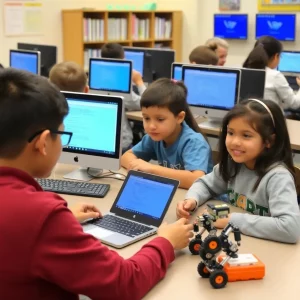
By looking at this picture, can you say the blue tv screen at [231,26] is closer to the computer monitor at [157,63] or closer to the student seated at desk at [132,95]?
the computer monitor at [157,63]

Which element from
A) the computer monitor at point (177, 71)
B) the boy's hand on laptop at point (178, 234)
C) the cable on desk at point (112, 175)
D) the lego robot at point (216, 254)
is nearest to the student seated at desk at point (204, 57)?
the computer monitor at point (177, 71)

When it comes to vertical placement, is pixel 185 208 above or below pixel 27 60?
below

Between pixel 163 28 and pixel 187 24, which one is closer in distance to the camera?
pixel 163 28

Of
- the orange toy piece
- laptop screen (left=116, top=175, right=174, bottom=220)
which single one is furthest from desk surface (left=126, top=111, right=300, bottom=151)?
the orange toy piece

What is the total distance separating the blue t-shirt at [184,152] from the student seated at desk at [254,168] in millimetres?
291

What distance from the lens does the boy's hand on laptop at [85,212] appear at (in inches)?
70.1

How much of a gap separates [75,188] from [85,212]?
419 millimetres

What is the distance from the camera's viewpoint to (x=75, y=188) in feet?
7.29

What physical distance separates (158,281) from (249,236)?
0.46m

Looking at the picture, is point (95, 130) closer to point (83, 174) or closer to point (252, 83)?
point (83, 174)

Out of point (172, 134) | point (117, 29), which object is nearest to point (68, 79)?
point (172, 134)

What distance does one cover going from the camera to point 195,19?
7.47m

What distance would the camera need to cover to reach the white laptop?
1.71 meters

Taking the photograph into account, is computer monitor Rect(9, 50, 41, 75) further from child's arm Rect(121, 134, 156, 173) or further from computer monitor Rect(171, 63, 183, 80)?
child's arm Rect(121, 134, 156, 173)
